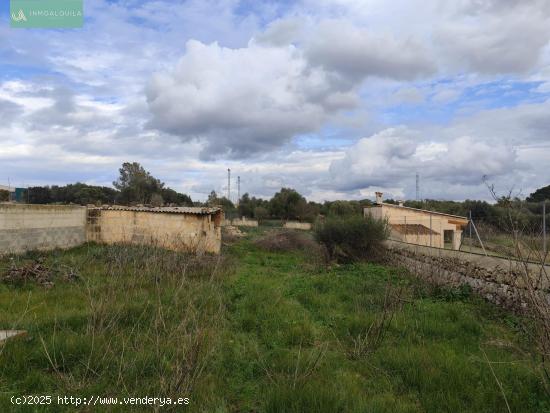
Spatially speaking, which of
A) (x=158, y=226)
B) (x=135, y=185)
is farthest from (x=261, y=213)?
(x=158, y=226)

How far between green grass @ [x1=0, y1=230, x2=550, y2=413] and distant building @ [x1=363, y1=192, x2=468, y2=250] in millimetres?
15965

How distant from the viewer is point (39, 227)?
18.1 m

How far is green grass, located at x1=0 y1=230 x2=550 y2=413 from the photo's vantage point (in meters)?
4.11

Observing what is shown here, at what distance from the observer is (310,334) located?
6.58m

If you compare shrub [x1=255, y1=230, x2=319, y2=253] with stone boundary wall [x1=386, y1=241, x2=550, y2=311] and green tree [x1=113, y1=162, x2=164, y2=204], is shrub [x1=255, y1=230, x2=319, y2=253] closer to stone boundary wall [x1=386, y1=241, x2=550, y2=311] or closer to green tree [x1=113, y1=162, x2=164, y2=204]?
stone boundary wall [x1=386, y1=241, x2=550, y2=311]

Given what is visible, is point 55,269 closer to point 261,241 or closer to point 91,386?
point 91,386

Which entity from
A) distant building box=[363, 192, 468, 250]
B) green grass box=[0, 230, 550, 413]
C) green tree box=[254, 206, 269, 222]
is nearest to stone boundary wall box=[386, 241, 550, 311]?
green grass box=[0, 230, 550, 413]

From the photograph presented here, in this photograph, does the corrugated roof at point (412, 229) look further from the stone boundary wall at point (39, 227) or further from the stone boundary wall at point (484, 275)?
the stone boundary wall at point (39, 227)

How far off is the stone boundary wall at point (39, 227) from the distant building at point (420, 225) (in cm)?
1526

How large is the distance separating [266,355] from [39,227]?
16217 millimetres

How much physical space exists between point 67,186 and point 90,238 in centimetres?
4781

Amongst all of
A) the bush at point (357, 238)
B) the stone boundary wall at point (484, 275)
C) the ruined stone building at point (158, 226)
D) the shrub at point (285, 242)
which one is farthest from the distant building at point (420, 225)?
the stone boundary wall at point (484, 275)

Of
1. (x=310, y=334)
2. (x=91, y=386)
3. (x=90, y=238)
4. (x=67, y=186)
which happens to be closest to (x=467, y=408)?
(x=310, y=334)

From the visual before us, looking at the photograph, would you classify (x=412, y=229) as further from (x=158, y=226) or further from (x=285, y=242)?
(x=158, y=226)
